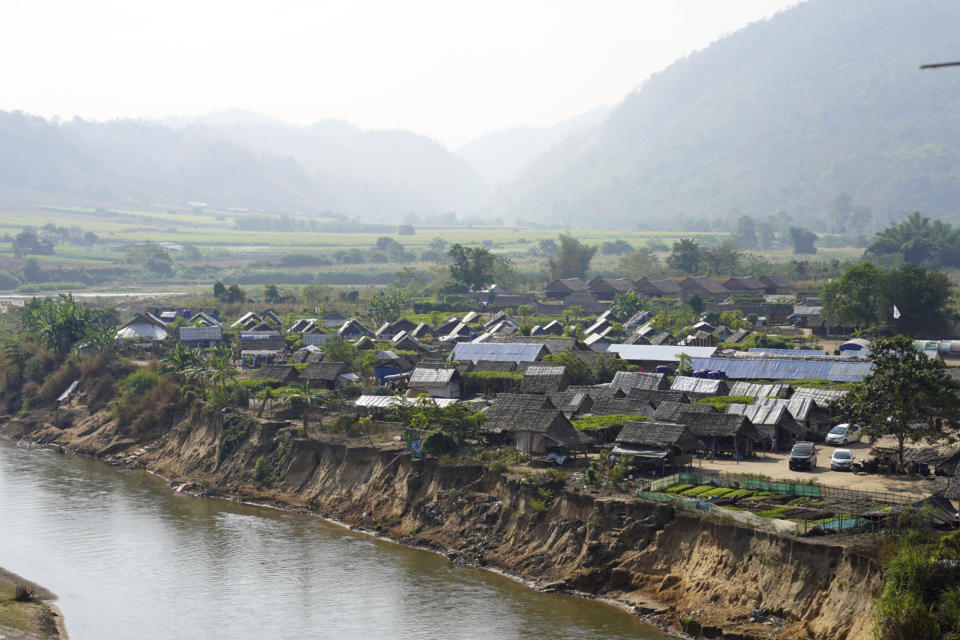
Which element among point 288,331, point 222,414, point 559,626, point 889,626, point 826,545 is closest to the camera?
point 889,626

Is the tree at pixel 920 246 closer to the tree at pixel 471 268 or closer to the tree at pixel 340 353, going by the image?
the tree at pixel 471 268

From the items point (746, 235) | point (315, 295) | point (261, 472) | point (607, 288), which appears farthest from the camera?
point (746, 235)

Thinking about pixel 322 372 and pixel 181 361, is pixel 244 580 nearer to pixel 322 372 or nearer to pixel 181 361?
pixel 322 372

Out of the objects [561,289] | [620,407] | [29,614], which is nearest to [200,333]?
[620,407]

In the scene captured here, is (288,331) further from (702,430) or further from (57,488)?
(702,430)

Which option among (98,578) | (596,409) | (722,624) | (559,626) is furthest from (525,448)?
(98,578)

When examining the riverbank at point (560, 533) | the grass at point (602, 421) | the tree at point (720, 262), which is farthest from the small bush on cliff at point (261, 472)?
the tree at point (720, 262)
